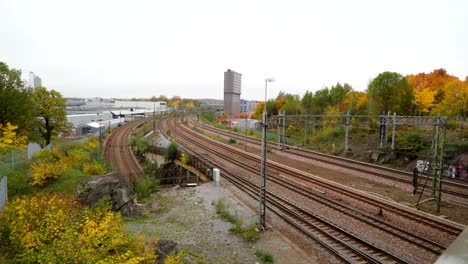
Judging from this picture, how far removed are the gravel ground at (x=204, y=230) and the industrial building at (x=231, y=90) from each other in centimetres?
10265

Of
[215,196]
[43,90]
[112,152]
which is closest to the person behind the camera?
[215,196]

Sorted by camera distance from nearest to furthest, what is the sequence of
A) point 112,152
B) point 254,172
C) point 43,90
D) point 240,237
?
1. point 240,237
2. point 254,172
3. point 43,90
4. point 112,152

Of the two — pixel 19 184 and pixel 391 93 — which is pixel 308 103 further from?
pixel 19 184

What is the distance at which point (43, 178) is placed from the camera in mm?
16344

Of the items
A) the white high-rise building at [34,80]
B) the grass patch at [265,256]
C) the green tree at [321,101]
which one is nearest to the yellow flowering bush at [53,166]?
the grass patch at [265,256]

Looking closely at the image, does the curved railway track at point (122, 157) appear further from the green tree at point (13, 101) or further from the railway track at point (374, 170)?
the railway track at point (374, 170)

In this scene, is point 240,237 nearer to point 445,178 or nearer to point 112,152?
point 445,178

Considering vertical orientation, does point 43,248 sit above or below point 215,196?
above

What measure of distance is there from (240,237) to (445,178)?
19449mm

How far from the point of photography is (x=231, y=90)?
123000 mm

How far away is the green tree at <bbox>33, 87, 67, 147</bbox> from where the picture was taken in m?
34.9

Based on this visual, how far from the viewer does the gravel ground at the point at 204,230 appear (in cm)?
1204

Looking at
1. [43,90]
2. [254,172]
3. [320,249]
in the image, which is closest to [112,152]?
[43,90]

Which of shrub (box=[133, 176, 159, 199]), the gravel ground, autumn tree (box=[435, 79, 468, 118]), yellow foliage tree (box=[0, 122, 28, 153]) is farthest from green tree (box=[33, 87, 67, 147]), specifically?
autumn tree (box=[435, 79, 468, 118])
